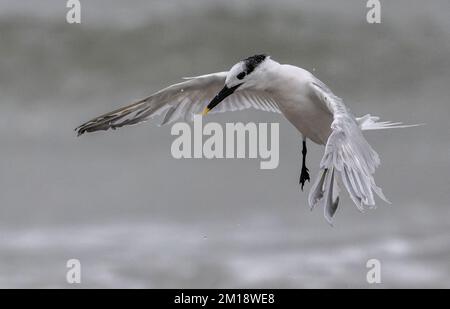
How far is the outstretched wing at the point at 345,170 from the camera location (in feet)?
10.8

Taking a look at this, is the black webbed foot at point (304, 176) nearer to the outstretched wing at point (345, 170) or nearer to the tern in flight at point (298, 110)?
the tern in flight at point (298, 110)

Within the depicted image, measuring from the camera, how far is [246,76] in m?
4.09

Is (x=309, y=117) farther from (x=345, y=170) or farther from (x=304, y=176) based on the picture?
(x=345, y=170)

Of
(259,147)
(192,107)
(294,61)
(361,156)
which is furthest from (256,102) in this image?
(294,61)

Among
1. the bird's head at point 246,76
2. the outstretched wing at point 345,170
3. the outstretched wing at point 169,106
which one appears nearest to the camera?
the outstretched wing at point 345,170

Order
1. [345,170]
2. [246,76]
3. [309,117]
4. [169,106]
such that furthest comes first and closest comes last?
[169,106], [309,117], [246,76], [345,170]

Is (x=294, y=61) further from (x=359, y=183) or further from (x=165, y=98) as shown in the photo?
(x=359, y=183)

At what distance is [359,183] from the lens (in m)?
3.35

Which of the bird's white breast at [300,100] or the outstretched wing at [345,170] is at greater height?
the bird's white breast at [300,100]

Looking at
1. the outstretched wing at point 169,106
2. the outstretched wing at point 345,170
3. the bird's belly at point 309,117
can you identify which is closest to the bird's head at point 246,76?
the bird's belly at point 309,117

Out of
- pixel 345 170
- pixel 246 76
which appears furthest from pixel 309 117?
pixel 345 170

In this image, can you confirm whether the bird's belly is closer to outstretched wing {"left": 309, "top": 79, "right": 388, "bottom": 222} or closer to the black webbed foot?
the black webbed foot

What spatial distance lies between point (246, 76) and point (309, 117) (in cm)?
35

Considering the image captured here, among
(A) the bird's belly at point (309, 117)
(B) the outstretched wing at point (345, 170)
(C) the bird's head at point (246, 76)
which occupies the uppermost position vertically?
(C) the bird's head at point (246, 76)
